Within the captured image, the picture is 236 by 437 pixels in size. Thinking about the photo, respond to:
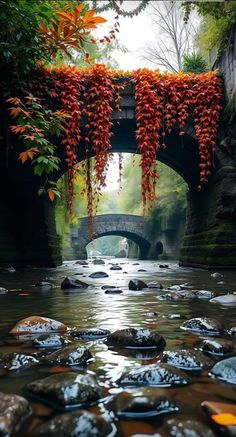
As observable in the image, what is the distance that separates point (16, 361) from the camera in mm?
1702

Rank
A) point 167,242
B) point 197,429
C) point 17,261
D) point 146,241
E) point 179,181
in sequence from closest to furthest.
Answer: point 197,429 < point 17,261 < point 179,181 < point 167,242 < point 146,241

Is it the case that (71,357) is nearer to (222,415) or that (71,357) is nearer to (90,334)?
(90,334)

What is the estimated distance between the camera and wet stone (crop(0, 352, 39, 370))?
1.67 m

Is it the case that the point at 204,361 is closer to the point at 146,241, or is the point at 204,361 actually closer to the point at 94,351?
the point at 94,351

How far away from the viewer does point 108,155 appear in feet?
32.2

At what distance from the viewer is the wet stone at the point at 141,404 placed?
1.20 m

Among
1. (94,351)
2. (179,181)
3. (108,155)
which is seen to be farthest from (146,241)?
(94,351)

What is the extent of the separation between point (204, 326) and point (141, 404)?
136 cm

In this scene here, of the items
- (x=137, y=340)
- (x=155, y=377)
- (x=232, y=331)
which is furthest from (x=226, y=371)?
(x=232, y=331)

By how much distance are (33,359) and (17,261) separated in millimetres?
9234

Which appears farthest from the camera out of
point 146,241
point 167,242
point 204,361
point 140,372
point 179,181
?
point 146,241

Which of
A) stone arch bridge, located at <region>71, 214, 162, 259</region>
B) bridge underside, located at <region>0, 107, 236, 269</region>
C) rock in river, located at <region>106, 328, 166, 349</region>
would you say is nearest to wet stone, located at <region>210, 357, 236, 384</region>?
rock in river, located at <region>106, 328, 166, 349</region>

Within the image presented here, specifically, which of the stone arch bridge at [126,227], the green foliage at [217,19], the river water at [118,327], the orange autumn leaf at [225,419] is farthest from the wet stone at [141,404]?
the stone arch bridge at [126,227]

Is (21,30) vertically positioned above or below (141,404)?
above
